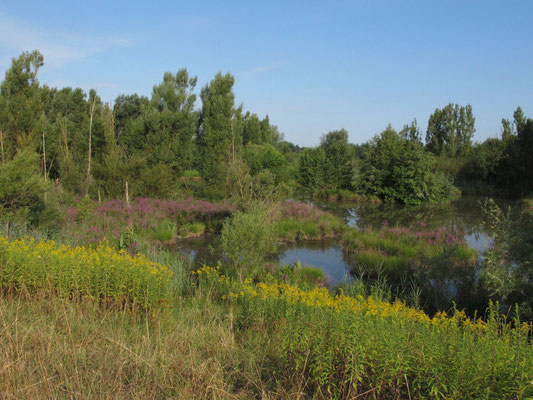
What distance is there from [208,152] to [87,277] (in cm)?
2091

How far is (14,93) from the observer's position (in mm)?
19016

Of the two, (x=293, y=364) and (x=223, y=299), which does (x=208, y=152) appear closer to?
(x=223, y=299)

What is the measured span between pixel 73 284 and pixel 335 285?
590cm

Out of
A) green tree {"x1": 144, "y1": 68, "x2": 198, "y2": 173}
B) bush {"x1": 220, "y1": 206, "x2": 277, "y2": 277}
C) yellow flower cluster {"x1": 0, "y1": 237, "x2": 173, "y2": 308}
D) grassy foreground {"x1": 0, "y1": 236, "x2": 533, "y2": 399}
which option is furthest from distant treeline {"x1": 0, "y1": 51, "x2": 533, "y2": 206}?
grassy foreground {"x1": 0, "y1": 236, "x2": 533, "y2": 399}

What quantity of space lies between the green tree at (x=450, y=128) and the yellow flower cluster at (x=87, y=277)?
4767 cm

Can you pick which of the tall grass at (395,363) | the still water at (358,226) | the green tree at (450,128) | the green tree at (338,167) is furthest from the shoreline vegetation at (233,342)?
the green tree at (450,128)

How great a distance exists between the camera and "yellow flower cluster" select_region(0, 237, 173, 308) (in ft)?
15.6

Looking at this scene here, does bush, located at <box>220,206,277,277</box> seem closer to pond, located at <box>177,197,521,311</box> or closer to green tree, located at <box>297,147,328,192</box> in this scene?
pond, located at <box>177,197,521,311</box>

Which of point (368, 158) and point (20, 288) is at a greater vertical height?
point (368, 158)

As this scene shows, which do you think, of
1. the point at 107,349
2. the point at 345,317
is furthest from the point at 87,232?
the point at 345,317

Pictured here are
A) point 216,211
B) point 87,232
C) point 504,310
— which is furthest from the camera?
point 216,211

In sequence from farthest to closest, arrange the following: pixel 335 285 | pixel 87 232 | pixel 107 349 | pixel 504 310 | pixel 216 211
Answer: pixel 216 211, pixel 87 232, pixel 335 285, pixel 504 310, pixel 107 349

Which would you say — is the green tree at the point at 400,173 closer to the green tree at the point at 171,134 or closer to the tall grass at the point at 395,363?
the green tree at the point at 171,134

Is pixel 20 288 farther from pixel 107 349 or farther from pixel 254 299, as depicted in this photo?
pixel 254 299
